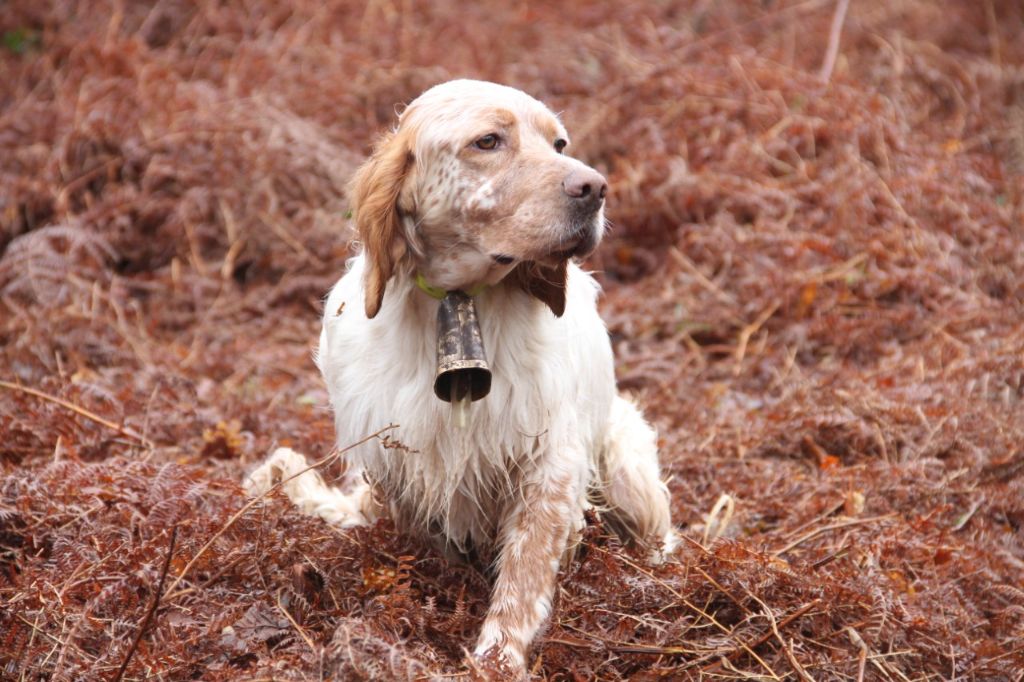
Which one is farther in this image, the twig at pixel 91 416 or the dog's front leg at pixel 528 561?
the twig at pixel 91 416

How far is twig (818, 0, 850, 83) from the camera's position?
8250 mm

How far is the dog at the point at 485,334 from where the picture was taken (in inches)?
119

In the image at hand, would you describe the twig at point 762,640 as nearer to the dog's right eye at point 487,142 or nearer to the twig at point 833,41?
the dog's right eye at point 487,142

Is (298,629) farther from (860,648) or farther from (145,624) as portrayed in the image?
(860,648)

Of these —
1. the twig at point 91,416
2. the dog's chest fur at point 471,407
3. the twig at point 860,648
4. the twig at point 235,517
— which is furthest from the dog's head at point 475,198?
the twig at point 91,416

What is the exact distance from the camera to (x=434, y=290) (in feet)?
10.3

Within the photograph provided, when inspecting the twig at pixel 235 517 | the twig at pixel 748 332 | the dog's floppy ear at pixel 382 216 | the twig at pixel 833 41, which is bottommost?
the twig at pixel 748 332

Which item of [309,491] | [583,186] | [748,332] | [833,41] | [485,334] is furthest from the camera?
[833,41]

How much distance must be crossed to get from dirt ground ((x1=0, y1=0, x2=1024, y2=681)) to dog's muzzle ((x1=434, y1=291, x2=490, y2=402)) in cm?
57

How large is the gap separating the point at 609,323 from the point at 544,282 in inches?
120

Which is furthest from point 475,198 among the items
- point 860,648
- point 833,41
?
point 833,41

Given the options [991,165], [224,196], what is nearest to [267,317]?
[224,196]

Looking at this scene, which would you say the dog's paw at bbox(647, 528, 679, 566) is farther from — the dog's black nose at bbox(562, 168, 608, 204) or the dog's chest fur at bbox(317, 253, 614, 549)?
the dog's black nose at bbox(562, 168, 608, 204)

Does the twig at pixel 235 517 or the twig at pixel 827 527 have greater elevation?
the twig at pixel 235 517
